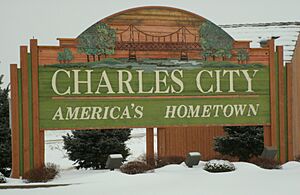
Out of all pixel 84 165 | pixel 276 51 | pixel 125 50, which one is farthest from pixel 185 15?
pixel 84 165

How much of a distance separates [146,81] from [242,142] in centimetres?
631

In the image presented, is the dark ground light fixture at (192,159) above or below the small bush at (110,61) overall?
below

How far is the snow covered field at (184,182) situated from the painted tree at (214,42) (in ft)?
15.4

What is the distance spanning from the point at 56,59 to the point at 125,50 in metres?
2.77

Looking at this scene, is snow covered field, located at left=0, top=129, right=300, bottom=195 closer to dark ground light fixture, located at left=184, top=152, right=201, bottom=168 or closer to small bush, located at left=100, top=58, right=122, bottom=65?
dark ground light fixture, located at left=184, top=152, right=201, bottom=168

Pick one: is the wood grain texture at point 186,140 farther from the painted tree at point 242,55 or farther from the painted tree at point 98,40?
the painted tree at point 98,40

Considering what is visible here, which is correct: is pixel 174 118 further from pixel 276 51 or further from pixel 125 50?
pixel 276 51

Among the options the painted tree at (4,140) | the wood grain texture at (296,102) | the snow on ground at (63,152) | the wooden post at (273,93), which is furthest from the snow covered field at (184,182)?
the snow on ground at (63,152)

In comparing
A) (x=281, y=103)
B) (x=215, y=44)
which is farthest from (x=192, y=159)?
(x=215, y=44)

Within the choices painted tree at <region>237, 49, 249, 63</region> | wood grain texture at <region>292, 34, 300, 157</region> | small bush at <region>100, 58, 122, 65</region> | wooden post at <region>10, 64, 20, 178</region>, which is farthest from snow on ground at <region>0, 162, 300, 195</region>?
painted tree at <region>237, 49, 249, 63</region>

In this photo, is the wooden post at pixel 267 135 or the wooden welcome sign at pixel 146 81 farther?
the wooden post at pixel 267 135

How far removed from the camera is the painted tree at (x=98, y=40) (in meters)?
15.0

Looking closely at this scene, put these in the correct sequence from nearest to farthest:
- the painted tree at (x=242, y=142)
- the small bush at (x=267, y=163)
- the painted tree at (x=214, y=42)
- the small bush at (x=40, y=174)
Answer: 1. the small bush at (x=40, y=174)
2. the small bush at (x=267, y=163)
3. the painted tree at (x=214, y=42)
4. the painted tree at (x=242, y=142)

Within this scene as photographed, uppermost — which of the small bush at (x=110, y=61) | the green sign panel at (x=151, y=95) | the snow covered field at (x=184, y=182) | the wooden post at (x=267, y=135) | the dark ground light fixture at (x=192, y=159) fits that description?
the small bush at (x=110, y=61)
